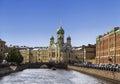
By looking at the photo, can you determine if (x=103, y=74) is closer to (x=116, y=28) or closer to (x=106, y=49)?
(x=116, y=28)

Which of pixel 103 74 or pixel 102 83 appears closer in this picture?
pixel 102 83

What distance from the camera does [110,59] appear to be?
122 m

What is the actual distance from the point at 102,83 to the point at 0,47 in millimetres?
110099

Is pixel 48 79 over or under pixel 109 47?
under

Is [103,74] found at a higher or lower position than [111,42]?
lower

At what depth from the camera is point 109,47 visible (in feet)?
414

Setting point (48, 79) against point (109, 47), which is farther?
point (109, 47)

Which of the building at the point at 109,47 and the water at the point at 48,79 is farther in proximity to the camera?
the building at the point at 109,47

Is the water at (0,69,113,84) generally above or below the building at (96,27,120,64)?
below

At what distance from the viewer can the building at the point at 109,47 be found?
114m

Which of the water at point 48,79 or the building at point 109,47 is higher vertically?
the building at point 109,47

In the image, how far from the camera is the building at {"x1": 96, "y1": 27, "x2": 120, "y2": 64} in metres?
114

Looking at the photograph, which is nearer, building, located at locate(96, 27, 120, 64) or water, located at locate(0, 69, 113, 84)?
water, located at locate(0, 69, 113, 84)

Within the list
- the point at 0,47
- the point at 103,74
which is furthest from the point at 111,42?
the point at 0,47
